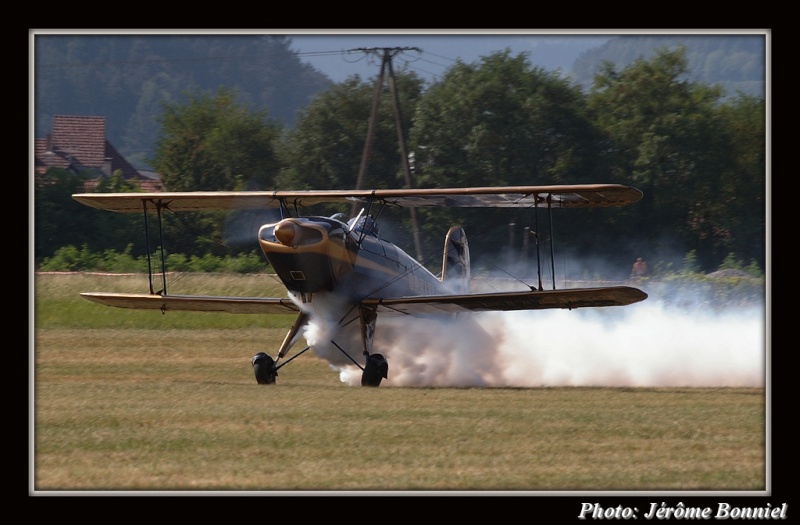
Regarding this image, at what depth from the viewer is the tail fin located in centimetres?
1778

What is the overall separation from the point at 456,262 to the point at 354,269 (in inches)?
169

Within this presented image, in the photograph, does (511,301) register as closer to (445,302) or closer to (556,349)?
(445,302)

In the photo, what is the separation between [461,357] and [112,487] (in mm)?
8430

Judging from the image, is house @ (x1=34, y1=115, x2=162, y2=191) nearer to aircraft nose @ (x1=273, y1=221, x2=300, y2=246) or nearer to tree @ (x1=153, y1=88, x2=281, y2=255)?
tree @ (x1=153, y1=88, x2=281, y2=255)

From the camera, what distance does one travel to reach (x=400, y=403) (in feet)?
38.9

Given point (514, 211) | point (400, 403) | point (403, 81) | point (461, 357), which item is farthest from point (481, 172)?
point (400, 403)

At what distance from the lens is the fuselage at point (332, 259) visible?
518 inches

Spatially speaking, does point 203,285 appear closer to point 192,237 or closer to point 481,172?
point 192,237

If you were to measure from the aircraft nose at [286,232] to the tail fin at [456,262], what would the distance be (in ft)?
16.0

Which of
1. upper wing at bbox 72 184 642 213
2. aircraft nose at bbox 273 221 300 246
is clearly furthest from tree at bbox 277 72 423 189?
aircraft nose at bbox 273 221 300 246

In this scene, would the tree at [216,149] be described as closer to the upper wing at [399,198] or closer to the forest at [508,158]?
the forest at [508,158]

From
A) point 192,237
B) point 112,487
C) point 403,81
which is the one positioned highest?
point 403,81

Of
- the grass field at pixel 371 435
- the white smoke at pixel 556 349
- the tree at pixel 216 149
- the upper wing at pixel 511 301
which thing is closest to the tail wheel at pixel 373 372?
the grass field at pixel 371 435

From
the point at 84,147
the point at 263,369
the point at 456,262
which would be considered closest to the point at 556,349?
the point at 456,262
